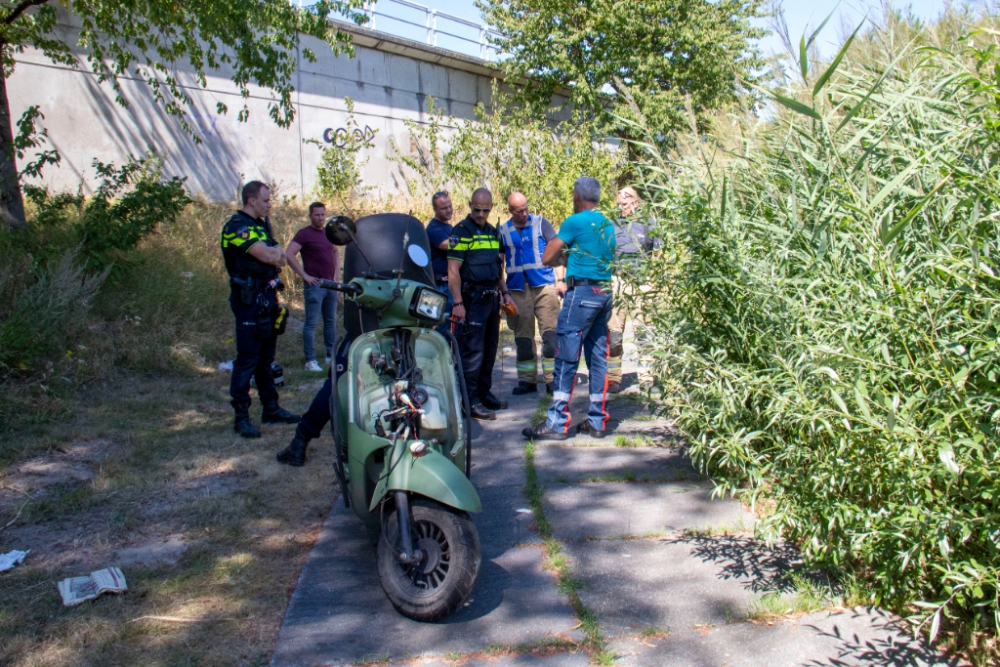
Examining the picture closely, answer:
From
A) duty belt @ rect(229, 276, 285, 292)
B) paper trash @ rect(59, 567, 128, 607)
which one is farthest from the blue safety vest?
paper trash @ rect(59, 567, 128, 607)

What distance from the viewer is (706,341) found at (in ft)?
14.2

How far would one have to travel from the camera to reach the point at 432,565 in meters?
3.48

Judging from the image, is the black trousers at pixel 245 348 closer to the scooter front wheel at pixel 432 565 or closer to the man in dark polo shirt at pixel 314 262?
the man in dark polo shirt at pixel 314 262

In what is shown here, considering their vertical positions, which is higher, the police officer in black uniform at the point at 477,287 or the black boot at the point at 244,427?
the police officer in black uniform at the point at 477,287

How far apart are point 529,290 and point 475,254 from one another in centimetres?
101

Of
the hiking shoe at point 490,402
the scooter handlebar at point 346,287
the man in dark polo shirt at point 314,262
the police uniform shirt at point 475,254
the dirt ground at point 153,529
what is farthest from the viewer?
the man in dark polo shirt at point 314,262

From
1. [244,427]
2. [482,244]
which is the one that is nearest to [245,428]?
[244,427]

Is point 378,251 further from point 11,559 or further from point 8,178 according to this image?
point 8,178

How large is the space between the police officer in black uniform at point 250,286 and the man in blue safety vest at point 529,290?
2247 millimetres

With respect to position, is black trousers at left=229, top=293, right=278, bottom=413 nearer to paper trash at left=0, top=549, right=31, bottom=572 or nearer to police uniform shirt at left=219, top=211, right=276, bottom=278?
police uniform shirt at left=219, top=211, right=276, bottom=278

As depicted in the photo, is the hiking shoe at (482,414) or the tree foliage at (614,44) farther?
the tree foliage at (614,44)

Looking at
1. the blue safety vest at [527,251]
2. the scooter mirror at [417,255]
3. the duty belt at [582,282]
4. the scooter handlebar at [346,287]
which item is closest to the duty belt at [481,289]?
the blue safety vest at [527,251]

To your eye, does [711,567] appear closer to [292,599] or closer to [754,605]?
[754,605]

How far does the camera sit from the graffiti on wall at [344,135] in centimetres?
1562
